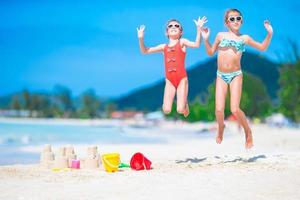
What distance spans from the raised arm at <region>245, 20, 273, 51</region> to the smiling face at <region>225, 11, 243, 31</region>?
297 mm

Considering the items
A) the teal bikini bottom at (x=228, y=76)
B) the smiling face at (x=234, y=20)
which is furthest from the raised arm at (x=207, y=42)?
the teal bikini bottom at (x=228, y=76)

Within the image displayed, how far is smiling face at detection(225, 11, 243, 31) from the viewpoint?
456 inches

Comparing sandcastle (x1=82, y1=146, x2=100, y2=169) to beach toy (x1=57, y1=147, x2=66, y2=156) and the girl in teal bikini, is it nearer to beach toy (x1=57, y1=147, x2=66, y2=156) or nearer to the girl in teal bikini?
beach toy (x1=57, y1=147, x2=66, y2=156)

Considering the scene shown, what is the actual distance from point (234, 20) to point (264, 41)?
75 cm

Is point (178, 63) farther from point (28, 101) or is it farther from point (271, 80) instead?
point (271, 80)

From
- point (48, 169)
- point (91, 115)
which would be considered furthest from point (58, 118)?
point (48, 169)

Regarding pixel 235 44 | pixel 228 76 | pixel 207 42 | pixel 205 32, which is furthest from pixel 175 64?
pixel 235 44

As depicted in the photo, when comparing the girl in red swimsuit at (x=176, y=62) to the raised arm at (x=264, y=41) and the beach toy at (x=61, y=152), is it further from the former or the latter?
the beach toy at (x=61, y=152)

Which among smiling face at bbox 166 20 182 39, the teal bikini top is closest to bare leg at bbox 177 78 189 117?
smiling face at bbox 166 20 182 39

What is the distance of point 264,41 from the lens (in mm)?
11469

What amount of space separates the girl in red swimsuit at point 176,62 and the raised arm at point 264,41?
99 cm

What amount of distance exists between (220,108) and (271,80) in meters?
167

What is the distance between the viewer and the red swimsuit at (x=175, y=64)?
461 inches

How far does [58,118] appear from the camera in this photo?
4535 inches
